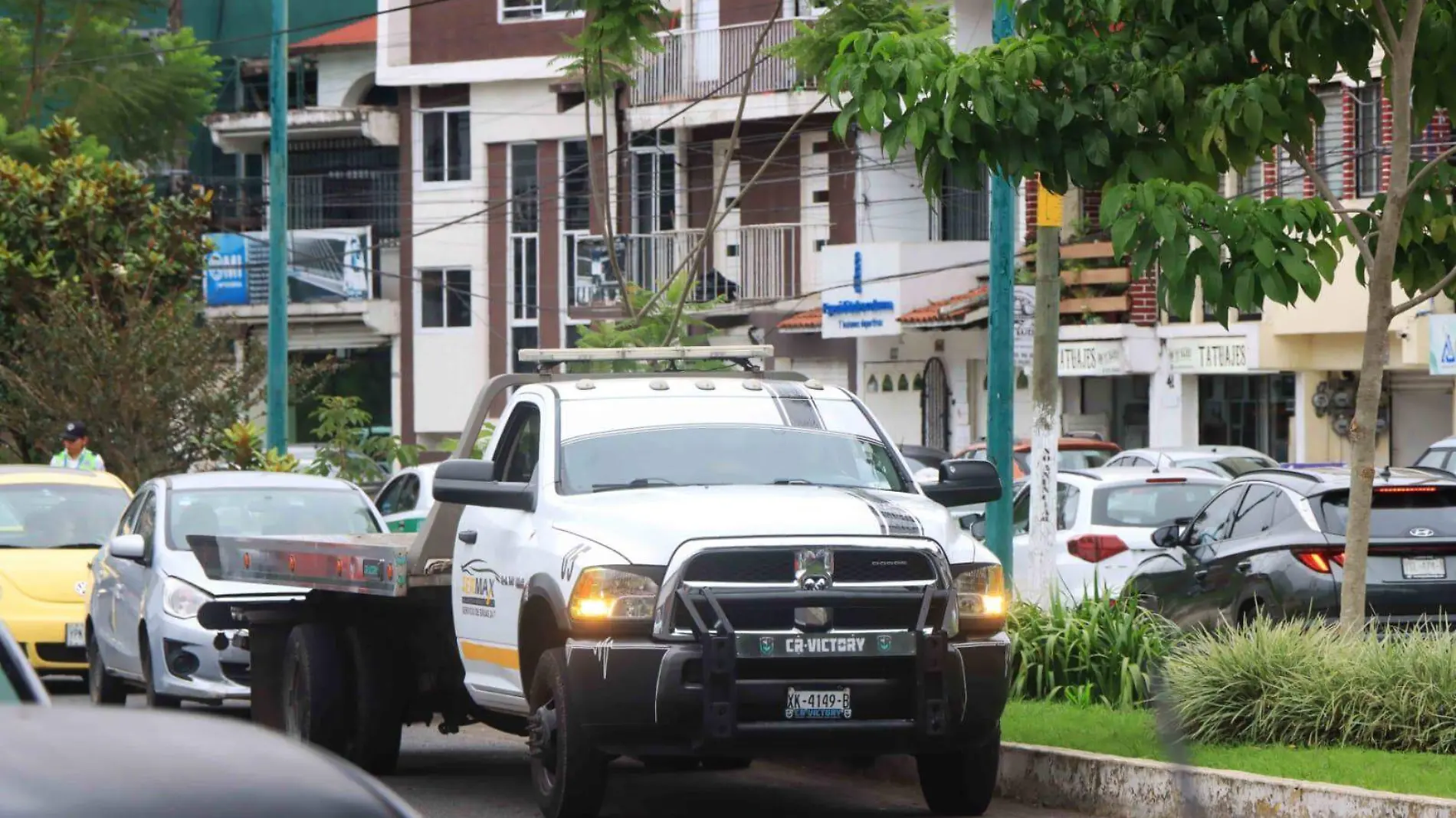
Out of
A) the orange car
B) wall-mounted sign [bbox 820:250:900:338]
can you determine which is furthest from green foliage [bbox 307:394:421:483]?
wall-mounted sign [bbox 820:250:900:338]

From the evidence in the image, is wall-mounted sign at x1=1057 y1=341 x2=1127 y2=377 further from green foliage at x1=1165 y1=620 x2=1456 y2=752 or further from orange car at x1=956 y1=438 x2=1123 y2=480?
green foliage at x1=1165 y1=620 x2=1456 y2=752

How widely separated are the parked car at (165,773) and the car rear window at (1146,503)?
15.6m

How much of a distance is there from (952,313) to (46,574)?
23.8 metres

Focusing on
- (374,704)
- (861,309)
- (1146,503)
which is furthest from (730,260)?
(374,704)

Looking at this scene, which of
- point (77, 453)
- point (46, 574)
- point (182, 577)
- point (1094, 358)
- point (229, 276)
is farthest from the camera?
point (229, 276)

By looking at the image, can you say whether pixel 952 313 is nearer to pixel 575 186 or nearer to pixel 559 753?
pixel 575 186

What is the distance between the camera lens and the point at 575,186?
164ft

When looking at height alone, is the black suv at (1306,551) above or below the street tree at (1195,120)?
below

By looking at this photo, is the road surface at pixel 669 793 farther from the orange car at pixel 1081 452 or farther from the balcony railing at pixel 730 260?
the balcony railing at pixel 730 260

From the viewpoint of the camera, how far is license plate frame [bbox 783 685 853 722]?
9.23 meters

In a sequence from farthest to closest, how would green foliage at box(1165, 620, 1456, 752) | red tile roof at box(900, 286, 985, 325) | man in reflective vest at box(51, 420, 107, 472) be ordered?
red tile roof at box(900, 286, 985, 325)
man in reflective vest at box(51, 420, 107, 472)
green foliage at box(1165, 620, 1456, 752)

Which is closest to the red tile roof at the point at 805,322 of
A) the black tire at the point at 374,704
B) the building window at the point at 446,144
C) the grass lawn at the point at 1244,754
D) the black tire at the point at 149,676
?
the building window at the point at 446,144

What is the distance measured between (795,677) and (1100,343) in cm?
2885

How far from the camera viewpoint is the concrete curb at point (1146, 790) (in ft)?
30.0
